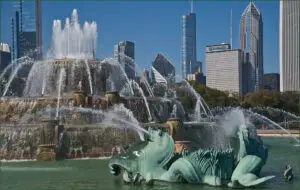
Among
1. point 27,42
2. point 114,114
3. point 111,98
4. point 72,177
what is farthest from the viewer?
point 27,42

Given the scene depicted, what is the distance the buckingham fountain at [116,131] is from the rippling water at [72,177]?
57 centimetres

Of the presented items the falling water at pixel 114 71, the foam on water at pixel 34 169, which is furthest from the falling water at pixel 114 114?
the falling water at pixel 114 71

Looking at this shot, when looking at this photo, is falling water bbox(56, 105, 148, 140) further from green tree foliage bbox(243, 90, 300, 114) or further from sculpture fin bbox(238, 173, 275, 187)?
green tree foliage bbox(243, 90, 300, 114)

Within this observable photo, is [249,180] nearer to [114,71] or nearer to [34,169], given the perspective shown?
[34,169]

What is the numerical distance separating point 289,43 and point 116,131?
175 metres

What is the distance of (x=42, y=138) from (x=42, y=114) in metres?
3.95

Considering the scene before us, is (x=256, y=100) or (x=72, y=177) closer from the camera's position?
(x=72, y=177)

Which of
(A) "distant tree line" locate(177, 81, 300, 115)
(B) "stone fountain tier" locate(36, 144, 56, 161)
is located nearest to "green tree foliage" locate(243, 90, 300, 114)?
(A) "distant tree line" locate(177, 81, 300, 115)

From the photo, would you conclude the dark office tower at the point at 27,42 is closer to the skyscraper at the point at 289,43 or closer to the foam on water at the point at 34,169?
the skyscraper at the point at 289,43

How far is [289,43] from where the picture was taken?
189m

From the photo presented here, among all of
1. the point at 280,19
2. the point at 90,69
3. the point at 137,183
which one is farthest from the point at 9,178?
the point at 280,19

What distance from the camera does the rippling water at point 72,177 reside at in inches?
592

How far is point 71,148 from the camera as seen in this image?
2325 centimetres

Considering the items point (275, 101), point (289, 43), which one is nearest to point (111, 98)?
point (275, 101)
